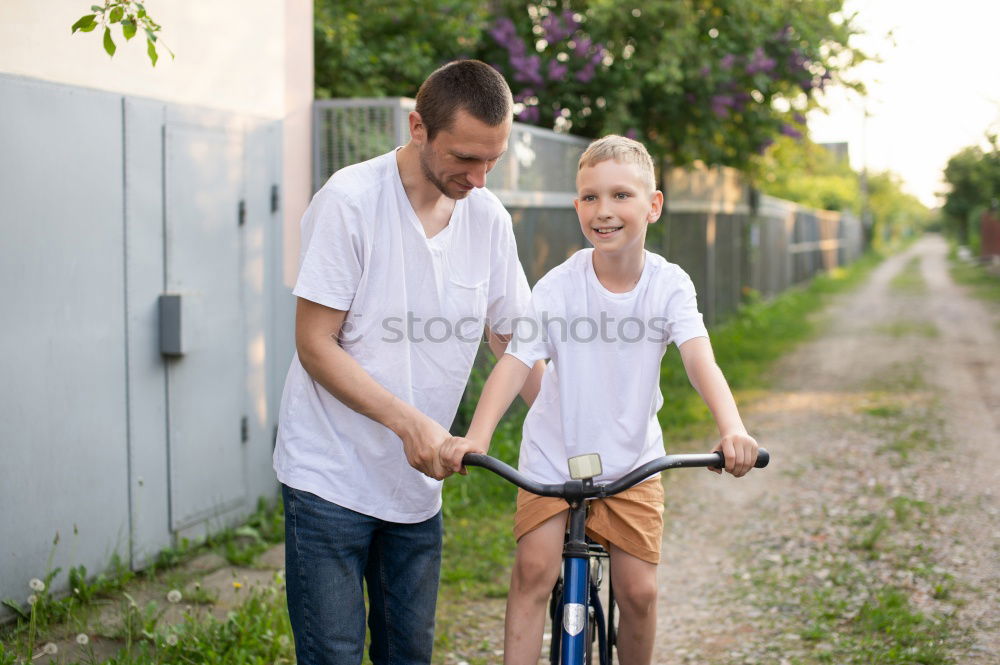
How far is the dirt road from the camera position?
4266mm

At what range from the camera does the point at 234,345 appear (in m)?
5.34

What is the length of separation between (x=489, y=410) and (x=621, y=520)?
529mm

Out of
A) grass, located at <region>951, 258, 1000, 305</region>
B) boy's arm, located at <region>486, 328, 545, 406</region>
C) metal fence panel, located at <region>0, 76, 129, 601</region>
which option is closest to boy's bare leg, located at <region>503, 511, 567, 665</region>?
boy's arm, located at <region>486, 328, 545, 406</region>

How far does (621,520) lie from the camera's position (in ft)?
9.10

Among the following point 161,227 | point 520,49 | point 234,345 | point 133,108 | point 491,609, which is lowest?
point 491,609

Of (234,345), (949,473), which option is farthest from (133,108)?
(949,473)

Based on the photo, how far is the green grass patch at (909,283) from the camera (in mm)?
25264

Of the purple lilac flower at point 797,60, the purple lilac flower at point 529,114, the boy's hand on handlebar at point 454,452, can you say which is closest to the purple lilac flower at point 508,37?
the purple lilac flower at point 529,114

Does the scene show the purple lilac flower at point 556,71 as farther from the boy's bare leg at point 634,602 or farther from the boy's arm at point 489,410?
the boy's bare leg at point 634,602

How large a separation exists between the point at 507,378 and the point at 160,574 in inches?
111

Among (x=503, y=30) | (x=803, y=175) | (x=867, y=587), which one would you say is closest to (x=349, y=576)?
(x=867, y=587)

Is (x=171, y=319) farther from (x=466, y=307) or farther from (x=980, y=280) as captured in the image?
(x=980, y=280)

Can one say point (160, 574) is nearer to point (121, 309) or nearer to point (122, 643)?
point (122, 643)

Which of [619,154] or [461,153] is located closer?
[461,153]
